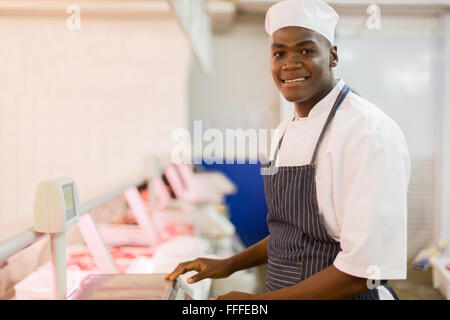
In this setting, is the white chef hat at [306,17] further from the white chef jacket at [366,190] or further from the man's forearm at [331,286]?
the man's forearm at [331,286]

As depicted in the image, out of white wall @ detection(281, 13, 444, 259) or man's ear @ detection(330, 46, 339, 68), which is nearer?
man's ear @ detection(330, 46, 339, 68)

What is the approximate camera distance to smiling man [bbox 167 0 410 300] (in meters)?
0.58

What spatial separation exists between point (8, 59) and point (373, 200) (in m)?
0.98

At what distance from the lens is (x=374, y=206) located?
22.3 inches

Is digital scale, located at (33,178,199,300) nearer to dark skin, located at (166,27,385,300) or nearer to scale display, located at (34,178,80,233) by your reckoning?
scale display, located at (34,178,80,233)

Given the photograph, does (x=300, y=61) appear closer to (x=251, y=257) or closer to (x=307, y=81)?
(x=307, y=81)

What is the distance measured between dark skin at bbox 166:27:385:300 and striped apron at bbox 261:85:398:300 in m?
0.05

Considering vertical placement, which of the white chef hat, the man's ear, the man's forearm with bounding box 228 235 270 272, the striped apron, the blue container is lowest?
the blue container

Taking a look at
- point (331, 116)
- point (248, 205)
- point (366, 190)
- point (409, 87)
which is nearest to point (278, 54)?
point (331, 116)

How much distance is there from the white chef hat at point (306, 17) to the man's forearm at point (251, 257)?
46 centimetres

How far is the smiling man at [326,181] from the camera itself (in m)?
0.58

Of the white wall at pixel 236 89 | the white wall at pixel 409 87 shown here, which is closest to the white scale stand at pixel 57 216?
the white wall at pixel 409 87

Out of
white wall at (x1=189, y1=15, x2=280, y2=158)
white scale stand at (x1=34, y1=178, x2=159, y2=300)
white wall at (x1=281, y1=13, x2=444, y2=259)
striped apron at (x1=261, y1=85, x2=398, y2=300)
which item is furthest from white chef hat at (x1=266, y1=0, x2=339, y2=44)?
white wall at (x1=189, y1=15, x2=280, y2=158)
